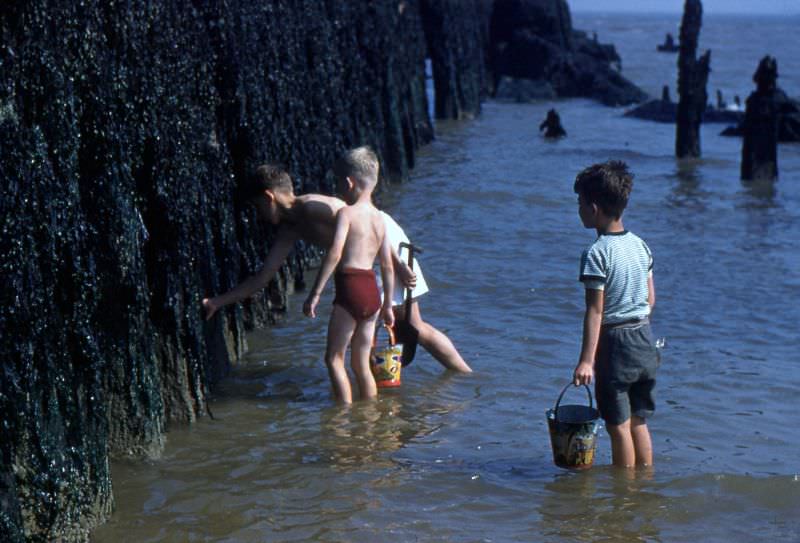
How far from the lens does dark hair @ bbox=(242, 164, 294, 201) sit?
7.56m

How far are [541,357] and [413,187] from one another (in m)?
8.62

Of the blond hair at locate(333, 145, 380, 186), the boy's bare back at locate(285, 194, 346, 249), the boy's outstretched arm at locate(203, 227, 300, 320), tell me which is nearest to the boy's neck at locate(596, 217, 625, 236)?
the blond hair at locate(333, 145, 380, 186)

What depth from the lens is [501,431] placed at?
7.18 m

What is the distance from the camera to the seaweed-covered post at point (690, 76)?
21.6 meters

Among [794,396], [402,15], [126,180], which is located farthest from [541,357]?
[402,15]

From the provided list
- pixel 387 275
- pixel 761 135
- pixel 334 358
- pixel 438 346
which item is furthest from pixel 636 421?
pixel 761 135

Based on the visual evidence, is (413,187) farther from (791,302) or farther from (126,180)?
(126,180)

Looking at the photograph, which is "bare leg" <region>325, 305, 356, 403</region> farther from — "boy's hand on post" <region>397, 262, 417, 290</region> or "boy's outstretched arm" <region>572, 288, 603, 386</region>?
"boy's outstretched arm" <region>572, 288, 603, 386</region>

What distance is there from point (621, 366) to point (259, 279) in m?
2.43

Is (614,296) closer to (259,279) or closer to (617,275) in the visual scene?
(617,275)

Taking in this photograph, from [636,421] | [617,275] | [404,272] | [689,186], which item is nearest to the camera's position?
[617,275]

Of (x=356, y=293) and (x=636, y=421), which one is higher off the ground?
(x=356, y=293)

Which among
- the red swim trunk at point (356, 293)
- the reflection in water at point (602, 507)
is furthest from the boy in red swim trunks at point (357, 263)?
the reflection in water at point (602, 507)

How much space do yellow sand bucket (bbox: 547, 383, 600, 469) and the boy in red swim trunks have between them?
158 cm
